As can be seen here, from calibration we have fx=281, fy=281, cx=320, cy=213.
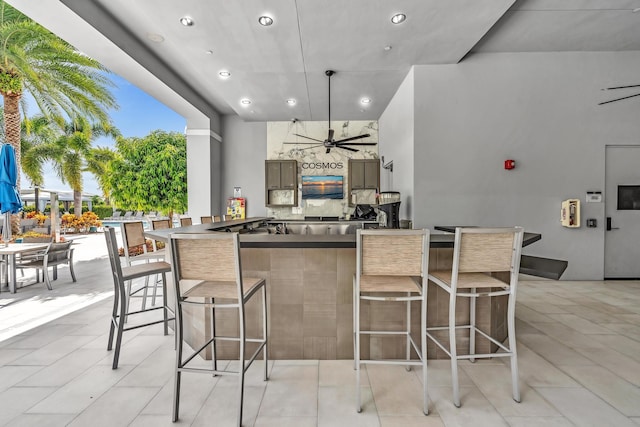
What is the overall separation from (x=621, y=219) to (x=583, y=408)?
4289 millimetres

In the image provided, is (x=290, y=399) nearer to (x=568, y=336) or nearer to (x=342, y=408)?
(x=342, y=408)

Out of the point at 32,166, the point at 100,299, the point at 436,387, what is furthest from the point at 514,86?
the point at 32,166

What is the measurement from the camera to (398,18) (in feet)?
10.2

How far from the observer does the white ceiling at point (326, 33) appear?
2994 millimetres

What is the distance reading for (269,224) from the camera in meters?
5.43

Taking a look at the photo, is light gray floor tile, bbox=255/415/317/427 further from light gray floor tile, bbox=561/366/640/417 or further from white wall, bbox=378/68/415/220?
white wall, bbox=378/68/415/220

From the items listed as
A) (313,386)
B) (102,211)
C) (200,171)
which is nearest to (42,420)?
(313,386)

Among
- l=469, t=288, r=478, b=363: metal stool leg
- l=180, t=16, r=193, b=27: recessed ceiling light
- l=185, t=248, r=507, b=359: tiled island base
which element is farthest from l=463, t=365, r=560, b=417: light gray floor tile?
l=180, t=16, r=193, b=27: recessed ceiling light

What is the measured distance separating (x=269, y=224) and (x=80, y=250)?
19.7 feet

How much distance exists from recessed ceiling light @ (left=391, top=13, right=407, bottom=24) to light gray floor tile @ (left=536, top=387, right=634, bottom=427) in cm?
357

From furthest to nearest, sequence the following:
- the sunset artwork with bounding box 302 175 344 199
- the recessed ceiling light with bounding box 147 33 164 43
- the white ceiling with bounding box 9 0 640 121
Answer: the sunset artwork with bounding box 302 175 344 199, the recessed ceiling light with bounding box 147 33 164 43, the white ceiling with bounding box 9 0 640 121

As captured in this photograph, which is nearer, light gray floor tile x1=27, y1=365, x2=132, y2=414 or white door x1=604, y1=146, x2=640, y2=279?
light gray floor tile x1=27, y1=365, x2=132, y2=414

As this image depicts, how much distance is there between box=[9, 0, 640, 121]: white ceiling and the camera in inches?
118

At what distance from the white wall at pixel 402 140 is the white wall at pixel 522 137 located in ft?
0.49
